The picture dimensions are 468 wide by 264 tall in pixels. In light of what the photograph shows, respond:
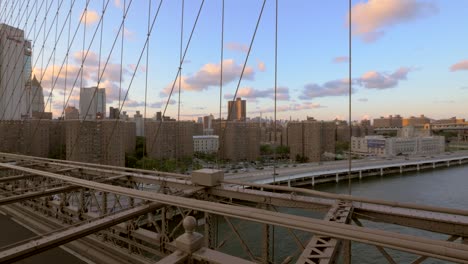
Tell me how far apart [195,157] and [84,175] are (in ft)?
91.2

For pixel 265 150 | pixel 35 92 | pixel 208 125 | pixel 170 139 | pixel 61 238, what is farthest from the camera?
pixel 265 150

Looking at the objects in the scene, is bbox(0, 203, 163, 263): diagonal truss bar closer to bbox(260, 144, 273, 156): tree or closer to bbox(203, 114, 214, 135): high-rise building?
bbox(203, 114, 214, 135): high-rise building

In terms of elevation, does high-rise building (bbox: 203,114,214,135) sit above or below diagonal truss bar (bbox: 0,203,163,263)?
above

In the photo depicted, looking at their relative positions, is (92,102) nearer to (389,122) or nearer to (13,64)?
(13,64)

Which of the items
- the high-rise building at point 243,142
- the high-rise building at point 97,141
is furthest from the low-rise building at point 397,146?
the high-rise building at point 97,141

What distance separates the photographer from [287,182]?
27.8 metres

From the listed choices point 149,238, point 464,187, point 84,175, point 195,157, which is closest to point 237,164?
point 195,157

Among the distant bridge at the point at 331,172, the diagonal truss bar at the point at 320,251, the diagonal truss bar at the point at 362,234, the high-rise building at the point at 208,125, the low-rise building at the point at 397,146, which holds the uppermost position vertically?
the high-rise building at the point at 208,125

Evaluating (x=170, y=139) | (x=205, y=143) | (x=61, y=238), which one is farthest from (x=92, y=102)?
(x=205, y=143)

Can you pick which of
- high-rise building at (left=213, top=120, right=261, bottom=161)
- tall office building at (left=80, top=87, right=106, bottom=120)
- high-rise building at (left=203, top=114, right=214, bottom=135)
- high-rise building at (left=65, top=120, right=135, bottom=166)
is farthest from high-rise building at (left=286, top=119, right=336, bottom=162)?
tall office building at (left=80, top=87, right=106, bottom=120)

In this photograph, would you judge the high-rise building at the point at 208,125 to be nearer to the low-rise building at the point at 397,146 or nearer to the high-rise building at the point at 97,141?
the high-rise building at the point at 97,141

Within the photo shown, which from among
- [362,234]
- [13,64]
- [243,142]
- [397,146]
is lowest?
[397,146]

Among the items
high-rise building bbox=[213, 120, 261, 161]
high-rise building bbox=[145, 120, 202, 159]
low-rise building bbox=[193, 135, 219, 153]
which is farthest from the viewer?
low-rise building bbox=[193, 135, 219, 153]

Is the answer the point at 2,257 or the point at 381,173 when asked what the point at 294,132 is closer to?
the point at 381,173
